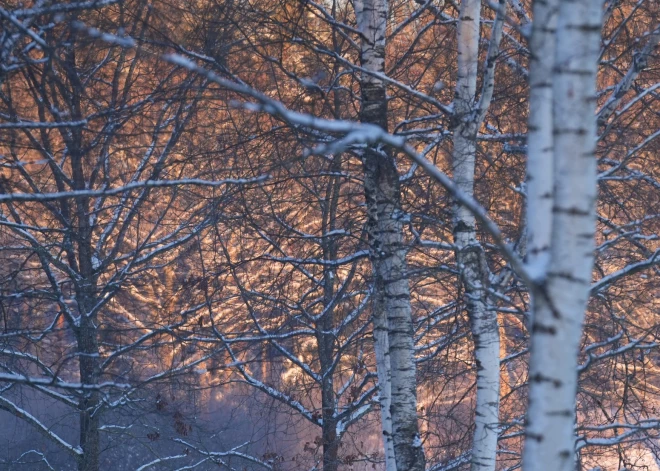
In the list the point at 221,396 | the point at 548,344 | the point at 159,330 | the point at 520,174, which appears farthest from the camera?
the point at 221,396

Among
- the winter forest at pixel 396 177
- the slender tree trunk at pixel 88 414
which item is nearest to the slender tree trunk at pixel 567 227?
the winter forest at pixel 396 177

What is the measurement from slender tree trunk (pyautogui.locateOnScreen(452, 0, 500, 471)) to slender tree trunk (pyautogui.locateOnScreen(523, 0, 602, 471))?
224 cm

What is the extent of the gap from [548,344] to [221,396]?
12346 mm

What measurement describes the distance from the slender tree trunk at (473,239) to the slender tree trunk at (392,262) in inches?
17.6

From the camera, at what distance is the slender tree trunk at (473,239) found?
405 cm

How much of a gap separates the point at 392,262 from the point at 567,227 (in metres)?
2.77

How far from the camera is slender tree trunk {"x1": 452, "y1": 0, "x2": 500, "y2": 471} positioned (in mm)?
4047

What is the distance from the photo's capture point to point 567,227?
5.72 ft

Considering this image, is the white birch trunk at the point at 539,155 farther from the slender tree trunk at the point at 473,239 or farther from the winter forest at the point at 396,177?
the slender tree trunk at the point at 473,239

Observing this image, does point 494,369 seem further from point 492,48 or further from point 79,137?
point 79,137

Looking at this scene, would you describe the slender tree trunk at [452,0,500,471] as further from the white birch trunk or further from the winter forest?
the white birch trunk

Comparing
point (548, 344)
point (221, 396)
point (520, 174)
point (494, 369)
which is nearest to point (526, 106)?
point (520, 174)

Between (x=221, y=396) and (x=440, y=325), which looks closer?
(x=440, y=325)

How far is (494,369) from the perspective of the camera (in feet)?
13.4
